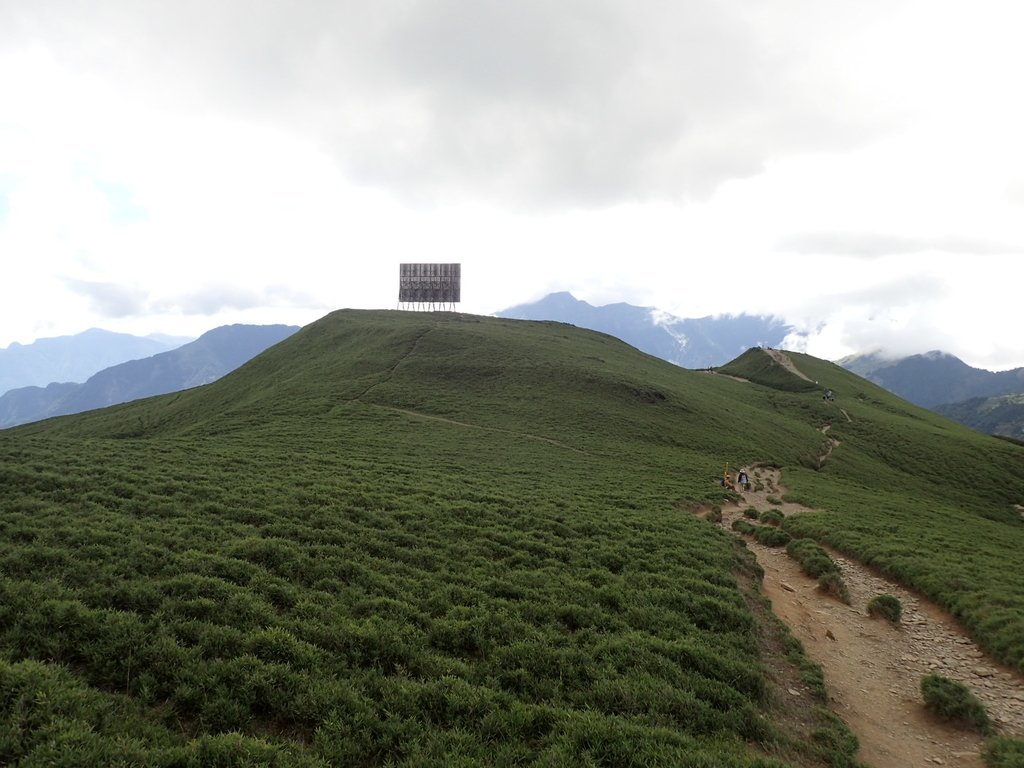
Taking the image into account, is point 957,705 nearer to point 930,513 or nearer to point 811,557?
point 811,557

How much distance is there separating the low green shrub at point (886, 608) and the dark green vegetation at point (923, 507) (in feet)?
6.27

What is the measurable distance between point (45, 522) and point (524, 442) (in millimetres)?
34222

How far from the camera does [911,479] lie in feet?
186

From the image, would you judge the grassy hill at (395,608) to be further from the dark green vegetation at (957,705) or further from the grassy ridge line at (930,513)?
the dark green vegetation at (957,705)

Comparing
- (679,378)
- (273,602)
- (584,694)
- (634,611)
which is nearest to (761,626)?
(634,611)

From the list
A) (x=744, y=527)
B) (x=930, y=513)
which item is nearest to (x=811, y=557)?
(x=744, y=527)

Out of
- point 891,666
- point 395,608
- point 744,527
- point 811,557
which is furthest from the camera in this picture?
point 744,527

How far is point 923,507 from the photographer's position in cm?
3900

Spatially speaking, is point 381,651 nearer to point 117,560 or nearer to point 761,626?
point 117,560

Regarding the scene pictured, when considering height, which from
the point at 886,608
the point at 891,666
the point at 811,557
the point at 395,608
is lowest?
the point at 891,666

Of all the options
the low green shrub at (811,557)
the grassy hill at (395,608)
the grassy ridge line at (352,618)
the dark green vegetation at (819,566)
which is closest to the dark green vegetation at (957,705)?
the grassy hill at (395,608)

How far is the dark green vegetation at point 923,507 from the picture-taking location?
57.2 feet

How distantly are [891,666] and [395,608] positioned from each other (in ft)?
48.1

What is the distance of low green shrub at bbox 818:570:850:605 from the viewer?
18406mm
